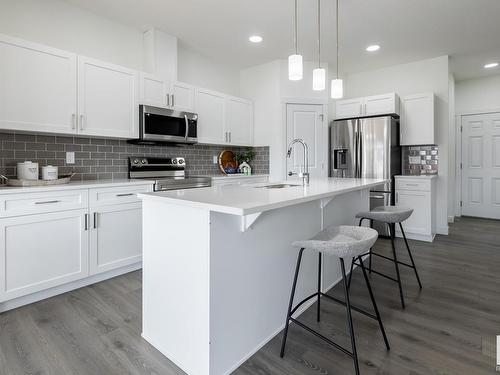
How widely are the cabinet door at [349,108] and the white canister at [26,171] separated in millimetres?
4111

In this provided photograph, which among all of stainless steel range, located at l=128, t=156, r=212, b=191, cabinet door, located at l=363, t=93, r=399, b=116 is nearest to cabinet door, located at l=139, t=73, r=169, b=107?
stainless steel range, located at l=128, t=156, r=212, b=191

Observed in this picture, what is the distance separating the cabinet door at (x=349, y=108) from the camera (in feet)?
15.2

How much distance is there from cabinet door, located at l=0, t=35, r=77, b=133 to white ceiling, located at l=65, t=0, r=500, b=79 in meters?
0.82

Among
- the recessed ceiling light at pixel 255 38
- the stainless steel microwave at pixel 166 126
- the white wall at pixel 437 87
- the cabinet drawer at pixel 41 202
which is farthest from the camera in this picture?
the white wall at pixel 437 87

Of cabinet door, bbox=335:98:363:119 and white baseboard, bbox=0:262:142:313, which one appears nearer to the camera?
white baseboard, bbox=0:262:142:313

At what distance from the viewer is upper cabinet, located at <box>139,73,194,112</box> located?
328cm

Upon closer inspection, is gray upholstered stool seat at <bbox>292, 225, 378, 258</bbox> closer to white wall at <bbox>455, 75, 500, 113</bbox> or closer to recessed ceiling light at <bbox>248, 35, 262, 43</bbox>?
recessed ceiling light at <bbox>248, 35, 262, 43</bbox>

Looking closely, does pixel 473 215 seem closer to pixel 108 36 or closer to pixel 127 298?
pixel 127 298

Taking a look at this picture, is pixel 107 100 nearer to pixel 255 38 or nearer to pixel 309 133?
pixel 255 38

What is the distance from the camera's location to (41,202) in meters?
2.32

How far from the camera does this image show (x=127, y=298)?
2402mm

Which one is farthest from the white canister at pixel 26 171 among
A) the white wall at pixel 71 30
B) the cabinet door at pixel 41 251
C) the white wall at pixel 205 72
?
the white wall at pixel 205 72

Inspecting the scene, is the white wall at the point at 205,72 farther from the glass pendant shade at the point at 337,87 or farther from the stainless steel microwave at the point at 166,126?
the glass pendant shade at the point at 337,87

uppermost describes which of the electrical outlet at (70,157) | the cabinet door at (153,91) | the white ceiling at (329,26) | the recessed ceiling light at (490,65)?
the recessed ceiling light at (490,65)
